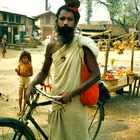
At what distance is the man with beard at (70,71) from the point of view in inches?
130

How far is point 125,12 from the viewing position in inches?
1948

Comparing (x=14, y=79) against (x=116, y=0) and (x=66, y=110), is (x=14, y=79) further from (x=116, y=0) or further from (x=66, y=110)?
(x=116, y=0)

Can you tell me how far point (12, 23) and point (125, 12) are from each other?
54.7 ft

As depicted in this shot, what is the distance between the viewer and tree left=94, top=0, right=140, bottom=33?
49.1 m

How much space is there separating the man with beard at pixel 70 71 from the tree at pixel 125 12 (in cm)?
4583

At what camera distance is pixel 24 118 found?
3.59 m

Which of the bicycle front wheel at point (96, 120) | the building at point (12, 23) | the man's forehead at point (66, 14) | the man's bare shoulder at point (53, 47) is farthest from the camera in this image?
the building at point (12, 23)

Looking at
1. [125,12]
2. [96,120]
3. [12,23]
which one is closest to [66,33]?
[96,120]

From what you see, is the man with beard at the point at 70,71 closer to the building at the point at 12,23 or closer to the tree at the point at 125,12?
the building at the point at 12,23

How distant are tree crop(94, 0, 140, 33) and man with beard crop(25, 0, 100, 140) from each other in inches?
1804

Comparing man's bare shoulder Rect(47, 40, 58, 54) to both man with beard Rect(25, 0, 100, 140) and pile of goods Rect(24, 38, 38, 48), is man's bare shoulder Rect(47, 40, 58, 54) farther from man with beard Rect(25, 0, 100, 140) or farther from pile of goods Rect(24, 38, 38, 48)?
pile of goods Rect(24, 38, 38, 48)

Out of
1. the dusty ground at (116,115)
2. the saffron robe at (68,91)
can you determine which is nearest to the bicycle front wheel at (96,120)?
the dusty ground at (116,115)

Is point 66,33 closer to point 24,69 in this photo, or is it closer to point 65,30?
point 65,30

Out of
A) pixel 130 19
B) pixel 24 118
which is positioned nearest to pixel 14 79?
pixel 24 118
